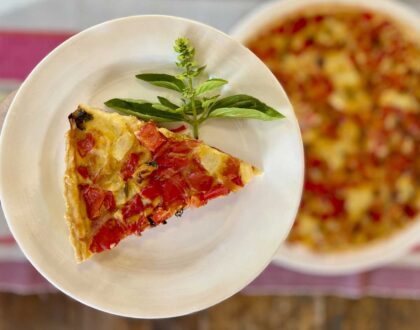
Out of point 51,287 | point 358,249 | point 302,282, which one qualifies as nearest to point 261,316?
point 302,282

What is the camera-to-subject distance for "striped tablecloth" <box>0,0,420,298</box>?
1.47 meters

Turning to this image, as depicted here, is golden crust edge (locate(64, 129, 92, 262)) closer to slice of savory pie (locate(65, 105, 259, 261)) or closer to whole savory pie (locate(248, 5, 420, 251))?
slice of savory pie (locate(65, 105, 259, 261))

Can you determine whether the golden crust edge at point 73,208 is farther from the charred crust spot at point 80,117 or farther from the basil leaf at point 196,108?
the basil leaf at point 196,108

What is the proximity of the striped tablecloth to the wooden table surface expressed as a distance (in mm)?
62

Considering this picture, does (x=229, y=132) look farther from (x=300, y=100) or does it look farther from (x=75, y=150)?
(x=300, y=100)

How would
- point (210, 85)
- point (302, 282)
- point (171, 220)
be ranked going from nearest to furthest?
point (210, 85), point (171, 220), point (302, 282)

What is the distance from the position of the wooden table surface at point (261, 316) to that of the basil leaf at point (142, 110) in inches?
29.7

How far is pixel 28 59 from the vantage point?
147 centimetres

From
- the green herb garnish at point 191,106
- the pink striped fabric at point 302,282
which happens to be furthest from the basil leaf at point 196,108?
the pink striped fabric at point 302,282

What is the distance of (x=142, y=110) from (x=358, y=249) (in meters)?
0.72

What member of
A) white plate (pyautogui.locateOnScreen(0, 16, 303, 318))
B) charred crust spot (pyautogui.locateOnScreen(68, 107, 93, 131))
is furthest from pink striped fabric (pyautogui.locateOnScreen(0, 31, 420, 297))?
charred crust spot (pyautogui.locateOnScreen(68, 107, 93, 131))

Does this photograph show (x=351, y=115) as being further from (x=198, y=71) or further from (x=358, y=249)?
(x=198, y=71)

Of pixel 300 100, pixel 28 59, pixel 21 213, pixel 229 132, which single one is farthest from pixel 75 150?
pixel 300 100

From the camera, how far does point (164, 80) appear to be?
1068 mm
